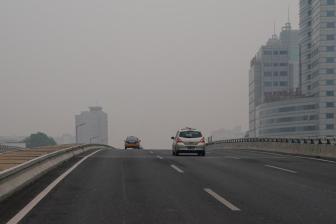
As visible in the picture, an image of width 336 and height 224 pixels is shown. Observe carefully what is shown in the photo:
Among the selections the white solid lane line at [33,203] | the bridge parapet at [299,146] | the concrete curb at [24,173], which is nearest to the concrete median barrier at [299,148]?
the bridge parapet at [299,146]

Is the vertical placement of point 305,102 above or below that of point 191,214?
above

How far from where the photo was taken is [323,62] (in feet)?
486

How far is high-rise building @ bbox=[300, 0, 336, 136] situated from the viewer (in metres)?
142

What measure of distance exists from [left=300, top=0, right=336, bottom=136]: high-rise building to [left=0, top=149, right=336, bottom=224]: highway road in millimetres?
→ 130890

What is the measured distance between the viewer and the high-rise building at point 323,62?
14188 cm

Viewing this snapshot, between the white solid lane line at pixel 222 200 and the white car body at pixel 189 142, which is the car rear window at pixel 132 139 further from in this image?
the white solid lane line at pixel 222 200

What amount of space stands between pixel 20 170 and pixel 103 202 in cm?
343

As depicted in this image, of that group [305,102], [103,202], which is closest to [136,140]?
[103,202]

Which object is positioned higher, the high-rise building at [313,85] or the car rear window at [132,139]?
the high-rise building at [313,85]

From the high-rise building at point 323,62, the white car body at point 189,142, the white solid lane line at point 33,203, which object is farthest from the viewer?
the high-rise building at point 323,62

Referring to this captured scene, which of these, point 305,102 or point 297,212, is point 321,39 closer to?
point 305,102

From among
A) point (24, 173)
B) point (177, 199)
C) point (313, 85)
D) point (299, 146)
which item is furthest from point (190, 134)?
point (313, 85)

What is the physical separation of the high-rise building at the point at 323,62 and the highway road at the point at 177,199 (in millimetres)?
130890

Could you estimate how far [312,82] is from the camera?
15575 centimetres
